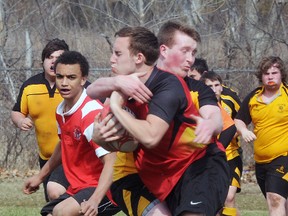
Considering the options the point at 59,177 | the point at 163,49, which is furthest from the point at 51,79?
the point at 163,49

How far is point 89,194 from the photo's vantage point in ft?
21.8

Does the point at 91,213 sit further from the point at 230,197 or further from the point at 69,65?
the point at 230,197

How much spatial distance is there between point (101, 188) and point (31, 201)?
21.4ft

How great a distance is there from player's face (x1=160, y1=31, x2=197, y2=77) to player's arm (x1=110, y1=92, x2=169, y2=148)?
913mm

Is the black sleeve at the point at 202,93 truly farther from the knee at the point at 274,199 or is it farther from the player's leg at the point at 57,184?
the knee at the point at 274,199

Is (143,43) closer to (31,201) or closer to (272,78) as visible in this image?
(272,78)

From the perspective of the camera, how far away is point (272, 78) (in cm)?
952

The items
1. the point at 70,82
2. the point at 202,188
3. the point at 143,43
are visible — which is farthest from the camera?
the point at 70,82

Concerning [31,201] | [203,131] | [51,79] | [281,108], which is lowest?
[31,201]

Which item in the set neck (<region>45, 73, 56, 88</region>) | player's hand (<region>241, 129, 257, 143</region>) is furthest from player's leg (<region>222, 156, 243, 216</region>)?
neck (<region>45, 73, 56, 88</region>)

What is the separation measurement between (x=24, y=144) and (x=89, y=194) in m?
9.02

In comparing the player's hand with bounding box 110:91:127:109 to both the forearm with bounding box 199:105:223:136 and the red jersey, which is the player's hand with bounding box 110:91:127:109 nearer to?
the forearm with bounding box 199:105:223:136

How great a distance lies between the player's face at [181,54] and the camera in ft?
19.6

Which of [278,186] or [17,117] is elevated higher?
[17,117]
